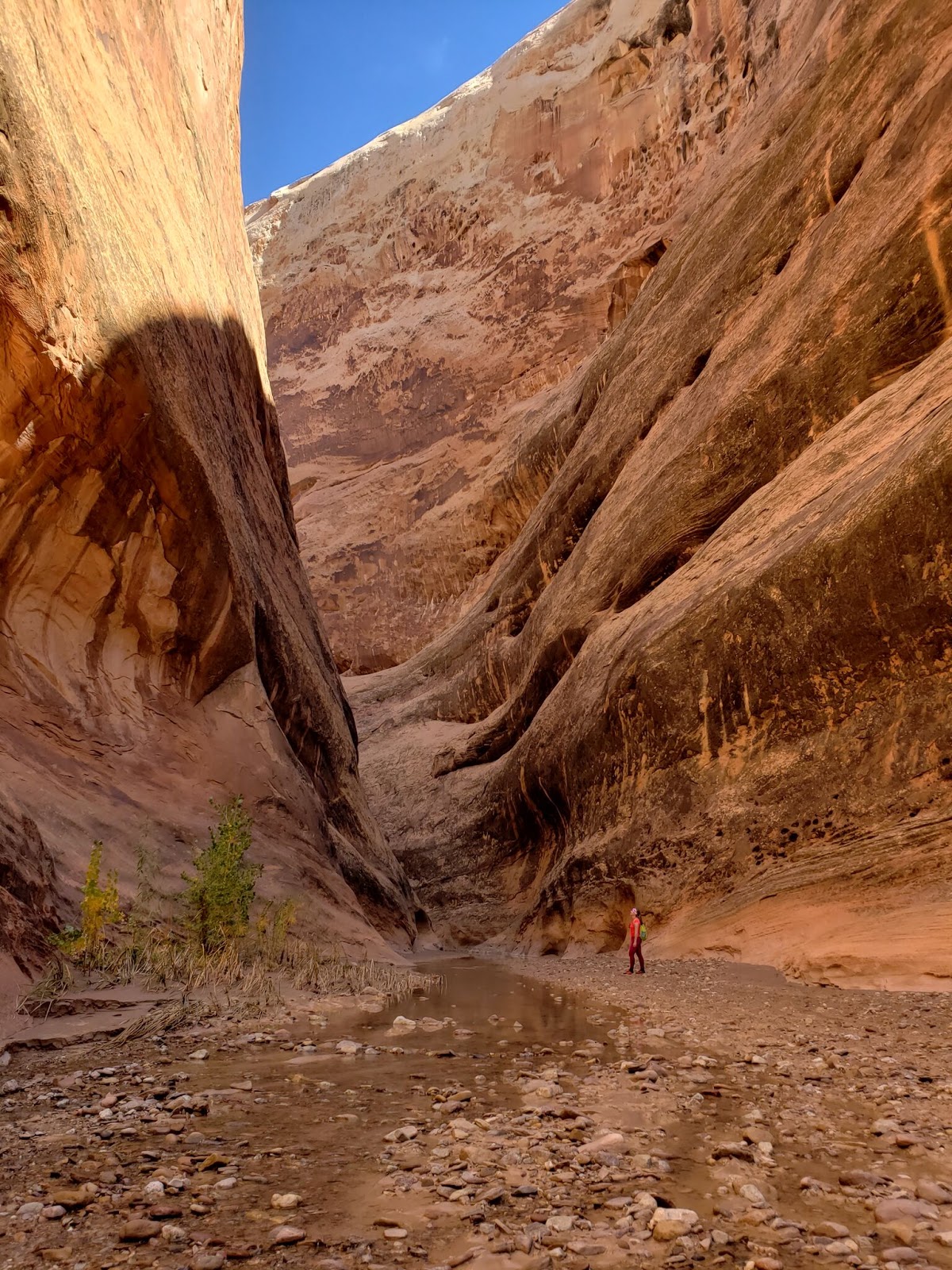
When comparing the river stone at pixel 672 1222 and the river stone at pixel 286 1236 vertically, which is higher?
the river stone at pixel 672 1222

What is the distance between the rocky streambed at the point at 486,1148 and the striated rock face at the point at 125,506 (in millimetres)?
2579

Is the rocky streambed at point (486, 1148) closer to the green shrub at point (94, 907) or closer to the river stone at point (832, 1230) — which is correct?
the river stone at point (832, 1230)

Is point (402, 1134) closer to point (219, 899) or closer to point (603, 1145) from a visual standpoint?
point (603, 1145)

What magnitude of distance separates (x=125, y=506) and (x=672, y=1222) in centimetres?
1067

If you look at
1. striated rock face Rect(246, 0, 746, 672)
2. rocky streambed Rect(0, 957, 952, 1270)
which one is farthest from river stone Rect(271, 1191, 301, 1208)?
striated rock face Rect(246, 0, 746, 672)

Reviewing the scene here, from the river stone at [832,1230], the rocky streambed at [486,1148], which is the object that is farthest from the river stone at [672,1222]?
the river stone at [832,1230]

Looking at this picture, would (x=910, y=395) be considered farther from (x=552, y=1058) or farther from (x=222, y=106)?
(x=222, y=106)

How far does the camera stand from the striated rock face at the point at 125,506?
357 inches

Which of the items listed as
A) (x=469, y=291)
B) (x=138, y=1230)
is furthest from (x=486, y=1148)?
(x=469, y=291)

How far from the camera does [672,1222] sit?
9.34ft

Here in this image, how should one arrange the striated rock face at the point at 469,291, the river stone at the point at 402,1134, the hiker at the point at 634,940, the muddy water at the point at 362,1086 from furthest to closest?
1. the striated rock face at the point at 469,291
2. the hiker at the point at 634,940
3. the river stone at the point at 402,1134
4. the muddy water at the point at 362,1086

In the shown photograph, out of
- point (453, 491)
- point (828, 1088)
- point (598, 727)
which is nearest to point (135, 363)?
point (598, 727)

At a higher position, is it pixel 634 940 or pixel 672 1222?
pixel 634 940

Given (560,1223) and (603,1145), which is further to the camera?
(603,1145)
